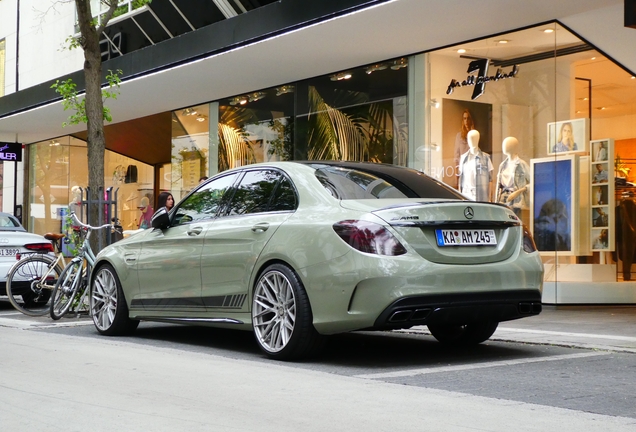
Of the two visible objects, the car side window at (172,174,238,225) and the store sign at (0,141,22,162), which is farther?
the store sign at (0,141,22,162)

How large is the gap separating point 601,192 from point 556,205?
730 mm

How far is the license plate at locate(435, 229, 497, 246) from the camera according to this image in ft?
20.5

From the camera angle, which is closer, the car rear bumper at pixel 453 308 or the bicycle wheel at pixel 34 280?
the car rear bumper at pixel 453 308

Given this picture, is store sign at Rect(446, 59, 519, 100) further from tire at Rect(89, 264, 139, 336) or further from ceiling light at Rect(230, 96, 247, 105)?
tire at Rect(89, 264, 139, 336)

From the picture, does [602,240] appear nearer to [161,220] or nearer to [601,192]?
[601,192]

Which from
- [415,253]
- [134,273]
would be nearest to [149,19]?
[134,273]

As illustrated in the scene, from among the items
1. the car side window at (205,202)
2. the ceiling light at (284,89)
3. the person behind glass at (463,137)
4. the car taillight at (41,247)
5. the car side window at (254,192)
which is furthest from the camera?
the ceiling light at (284,89)

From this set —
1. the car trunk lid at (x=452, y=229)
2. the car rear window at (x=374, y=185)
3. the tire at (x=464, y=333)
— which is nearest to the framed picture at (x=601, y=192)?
the tire at (x=464, y=333)

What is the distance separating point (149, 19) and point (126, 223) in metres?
8.34

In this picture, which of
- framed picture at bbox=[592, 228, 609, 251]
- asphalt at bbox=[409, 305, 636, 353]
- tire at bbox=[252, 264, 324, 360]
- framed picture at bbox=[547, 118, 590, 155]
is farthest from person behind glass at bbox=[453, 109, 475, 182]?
tire at bbox=[252, 264, 324, 360]

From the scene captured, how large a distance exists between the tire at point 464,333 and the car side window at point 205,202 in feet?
6.91

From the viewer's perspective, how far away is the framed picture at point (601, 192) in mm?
13008

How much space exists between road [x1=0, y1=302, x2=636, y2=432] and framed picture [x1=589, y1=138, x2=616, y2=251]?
232 inches

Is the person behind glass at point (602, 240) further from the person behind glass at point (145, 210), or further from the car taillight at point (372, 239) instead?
the person behind glass at point (145, 210)
